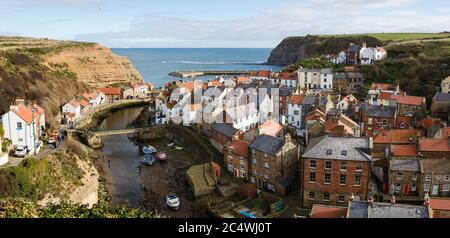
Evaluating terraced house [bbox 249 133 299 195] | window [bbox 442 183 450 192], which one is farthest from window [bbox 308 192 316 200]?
window [bbox 442 183 450 192]

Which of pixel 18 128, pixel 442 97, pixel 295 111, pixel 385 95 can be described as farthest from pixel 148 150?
pixel 442 97

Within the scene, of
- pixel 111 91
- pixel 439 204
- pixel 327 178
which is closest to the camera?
pixel 439 204

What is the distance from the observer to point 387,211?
1947 centimetres

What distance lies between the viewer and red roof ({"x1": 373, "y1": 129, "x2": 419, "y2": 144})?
113ft

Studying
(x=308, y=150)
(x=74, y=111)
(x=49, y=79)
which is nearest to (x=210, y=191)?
(x=308, y=150)

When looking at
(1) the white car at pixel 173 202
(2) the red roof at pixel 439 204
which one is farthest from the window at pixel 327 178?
(1) the white car at pixel 173 202

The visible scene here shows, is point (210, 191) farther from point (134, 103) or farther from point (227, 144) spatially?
point (134, 103)

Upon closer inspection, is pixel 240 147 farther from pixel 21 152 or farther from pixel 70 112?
pixel 70 112

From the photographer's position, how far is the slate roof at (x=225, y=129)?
39.5 meters

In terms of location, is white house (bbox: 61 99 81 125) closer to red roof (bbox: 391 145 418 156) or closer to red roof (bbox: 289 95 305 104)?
red roof (bbox: 289 95 305 104)

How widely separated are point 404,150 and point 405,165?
2167 mm

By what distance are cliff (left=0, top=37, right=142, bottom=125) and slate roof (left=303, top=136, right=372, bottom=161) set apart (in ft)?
105
